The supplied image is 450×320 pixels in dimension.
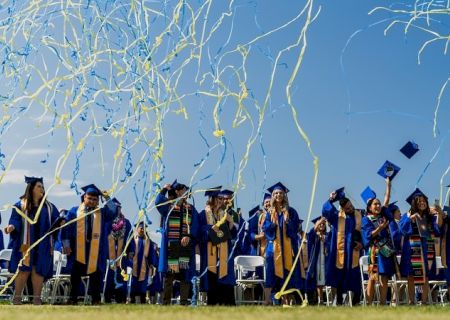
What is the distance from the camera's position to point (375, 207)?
34.1ft

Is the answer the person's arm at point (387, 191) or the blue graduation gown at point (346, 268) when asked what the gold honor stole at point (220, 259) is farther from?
the person's arm at point (387, 191)

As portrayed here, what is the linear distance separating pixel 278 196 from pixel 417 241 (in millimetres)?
2072

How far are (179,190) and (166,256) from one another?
90cm

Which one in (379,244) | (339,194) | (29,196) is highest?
(339,194)

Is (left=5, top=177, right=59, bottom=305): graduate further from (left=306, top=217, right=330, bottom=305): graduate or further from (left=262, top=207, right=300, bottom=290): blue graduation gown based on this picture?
(left=306, top=217, right=330, bottom=305): graduate

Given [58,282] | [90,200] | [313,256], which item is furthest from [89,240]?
[313,256]

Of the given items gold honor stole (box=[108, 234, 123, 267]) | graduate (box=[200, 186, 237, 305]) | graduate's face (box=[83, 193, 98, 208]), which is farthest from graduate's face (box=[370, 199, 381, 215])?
gold honor stole (box=[108, 234, 123, 267])

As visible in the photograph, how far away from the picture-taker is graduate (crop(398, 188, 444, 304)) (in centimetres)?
1034

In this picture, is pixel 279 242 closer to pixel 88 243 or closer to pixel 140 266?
pixel 88 243

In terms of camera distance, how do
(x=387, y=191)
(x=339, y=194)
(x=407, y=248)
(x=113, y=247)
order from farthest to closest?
1. (x=113, y=247)
2. (x=339, y=194)
3. (x=407, y=248)
4. (x=387, y=191)

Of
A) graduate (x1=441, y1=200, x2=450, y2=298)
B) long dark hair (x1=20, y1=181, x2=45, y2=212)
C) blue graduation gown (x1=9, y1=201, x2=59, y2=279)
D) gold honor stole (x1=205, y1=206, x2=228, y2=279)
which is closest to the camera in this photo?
long dark hair (x1=20, y1=181, x2=45, y2=212)

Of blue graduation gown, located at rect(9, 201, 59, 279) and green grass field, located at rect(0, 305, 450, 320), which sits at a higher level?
blue graduation gown, located at rect(9, 201, 59, 279)

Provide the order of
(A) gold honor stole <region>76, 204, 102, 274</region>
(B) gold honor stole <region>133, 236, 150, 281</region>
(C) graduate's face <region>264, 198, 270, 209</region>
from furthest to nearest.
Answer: (B) gold honor stole <region>133, 236, 150, 281</region> → (C) graduate's face <region>264, 198, 270, 209</region> → (A) gold honor stole <region>76, 204, 102, 274</region>

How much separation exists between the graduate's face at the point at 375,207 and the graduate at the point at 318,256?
2913 mm
